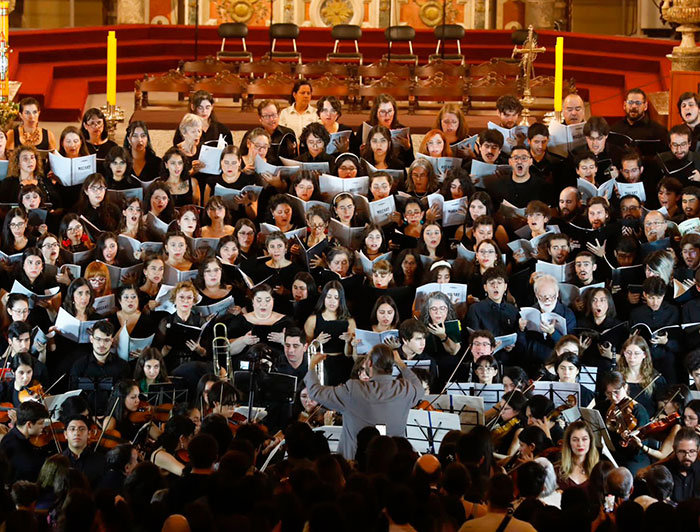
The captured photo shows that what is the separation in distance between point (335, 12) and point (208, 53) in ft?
7.60

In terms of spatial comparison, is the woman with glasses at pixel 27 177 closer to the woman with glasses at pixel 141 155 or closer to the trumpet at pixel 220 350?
the woman with glasses at pixel 141 155

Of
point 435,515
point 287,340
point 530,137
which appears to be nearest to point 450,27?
point 530,137

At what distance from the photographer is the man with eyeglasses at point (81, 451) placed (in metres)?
7.01

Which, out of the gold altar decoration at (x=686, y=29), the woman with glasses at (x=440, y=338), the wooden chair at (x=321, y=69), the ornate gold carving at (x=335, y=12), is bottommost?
the woman with glasses at (x=440, y=338)

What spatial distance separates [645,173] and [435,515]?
5.25 meters

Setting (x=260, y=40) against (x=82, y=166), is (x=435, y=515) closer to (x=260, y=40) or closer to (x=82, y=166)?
(x=82, y=166)

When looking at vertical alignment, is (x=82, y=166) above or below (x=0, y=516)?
above

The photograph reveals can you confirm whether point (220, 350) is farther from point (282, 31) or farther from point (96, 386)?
point (282, 31)

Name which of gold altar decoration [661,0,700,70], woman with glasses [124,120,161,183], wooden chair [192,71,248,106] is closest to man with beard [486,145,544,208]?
woman with glasses [124,120,161,183]

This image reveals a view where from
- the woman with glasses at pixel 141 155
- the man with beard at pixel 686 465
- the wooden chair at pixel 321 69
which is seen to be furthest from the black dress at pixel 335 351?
the wooden chair at pixel 321 69

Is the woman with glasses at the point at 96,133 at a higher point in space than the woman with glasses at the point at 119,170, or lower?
higher

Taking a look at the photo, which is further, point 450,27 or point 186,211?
point 450,27

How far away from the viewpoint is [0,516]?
16.8 feet

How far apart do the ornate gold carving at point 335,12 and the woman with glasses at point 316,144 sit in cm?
757
